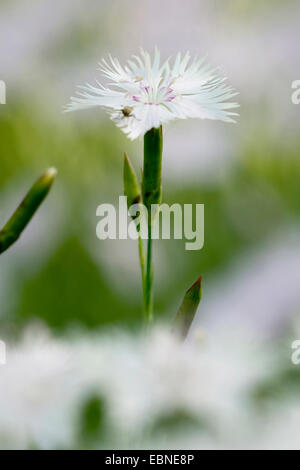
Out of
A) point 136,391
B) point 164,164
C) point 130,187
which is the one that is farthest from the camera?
point 164,164

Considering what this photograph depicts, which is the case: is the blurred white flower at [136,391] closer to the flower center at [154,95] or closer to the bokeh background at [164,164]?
the flower center at [154,95]

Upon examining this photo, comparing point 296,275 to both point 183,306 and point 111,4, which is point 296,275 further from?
point 183,306

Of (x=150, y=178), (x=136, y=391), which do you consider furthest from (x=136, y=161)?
(x=136, y=391)

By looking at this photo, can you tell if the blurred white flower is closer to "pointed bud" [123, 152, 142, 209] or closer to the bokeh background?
"pointed bud" [123, 152, 142, 209]

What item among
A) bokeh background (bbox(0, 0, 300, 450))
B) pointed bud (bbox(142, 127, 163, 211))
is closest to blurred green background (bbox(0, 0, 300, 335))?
bokeh background (bbox(0, 0, 300, 450))

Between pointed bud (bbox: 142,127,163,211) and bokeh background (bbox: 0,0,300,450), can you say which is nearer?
pointed bud (bbox: 142,127,163,211)

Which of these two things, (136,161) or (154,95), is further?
(136,161)

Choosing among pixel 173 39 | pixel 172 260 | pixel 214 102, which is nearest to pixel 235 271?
pixel 172 260

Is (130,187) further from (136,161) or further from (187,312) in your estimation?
(136,161)
